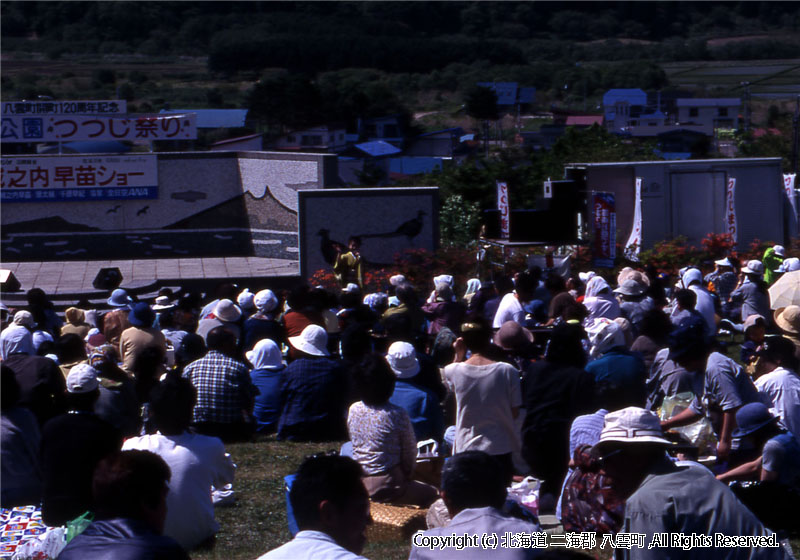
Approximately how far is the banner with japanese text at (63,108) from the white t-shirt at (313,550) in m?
26.9

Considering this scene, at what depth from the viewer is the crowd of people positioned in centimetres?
386

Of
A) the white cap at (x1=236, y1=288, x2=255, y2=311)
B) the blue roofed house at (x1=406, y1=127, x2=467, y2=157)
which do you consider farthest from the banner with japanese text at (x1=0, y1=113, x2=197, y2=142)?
the blue roofed house at (x1=406, y1=127, x2=467, y2=157)

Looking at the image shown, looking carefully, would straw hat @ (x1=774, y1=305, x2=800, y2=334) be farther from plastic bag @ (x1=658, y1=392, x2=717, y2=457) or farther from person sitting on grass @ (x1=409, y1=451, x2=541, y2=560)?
person sitting on grass @ (x1=409, y1=451, x2=541, y2=560)

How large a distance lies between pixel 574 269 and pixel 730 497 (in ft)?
49.1

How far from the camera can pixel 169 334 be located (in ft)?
35.0

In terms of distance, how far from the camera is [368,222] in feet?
68.0

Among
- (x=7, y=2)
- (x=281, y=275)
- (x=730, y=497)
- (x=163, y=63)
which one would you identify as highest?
(x=7, y=2)

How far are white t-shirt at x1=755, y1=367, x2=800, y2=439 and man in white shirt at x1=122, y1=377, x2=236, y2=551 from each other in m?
3.76

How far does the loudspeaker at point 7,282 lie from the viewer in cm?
1720

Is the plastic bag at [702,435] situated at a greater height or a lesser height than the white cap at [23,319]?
lesser

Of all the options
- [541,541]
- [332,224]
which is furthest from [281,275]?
[541,541]

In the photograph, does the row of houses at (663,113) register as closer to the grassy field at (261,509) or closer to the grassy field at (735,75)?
the grassy field at (735,75)

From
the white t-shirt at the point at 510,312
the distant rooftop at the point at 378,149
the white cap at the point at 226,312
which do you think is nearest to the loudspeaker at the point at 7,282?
the white cap at the point at 226,312

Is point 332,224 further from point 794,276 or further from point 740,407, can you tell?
point 740,407
